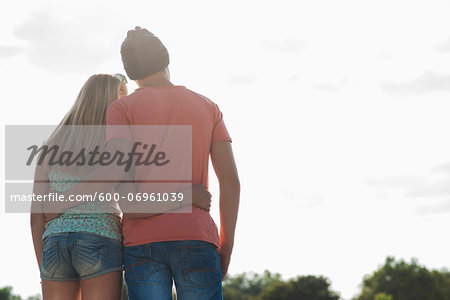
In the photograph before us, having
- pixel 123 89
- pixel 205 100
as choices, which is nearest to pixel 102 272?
pixel 205 100

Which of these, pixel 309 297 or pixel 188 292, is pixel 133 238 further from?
pixel 309 297

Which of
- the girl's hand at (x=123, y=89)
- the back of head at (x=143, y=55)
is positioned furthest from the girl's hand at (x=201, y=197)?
the girl's hand at (x=123, y=89)

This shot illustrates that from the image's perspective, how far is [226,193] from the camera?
4.24 m

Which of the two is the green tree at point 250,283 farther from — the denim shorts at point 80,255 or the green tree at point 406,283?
the denim shorts at point 80,255

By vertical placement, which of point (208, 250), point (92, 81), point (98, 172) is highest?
point (92, 81)

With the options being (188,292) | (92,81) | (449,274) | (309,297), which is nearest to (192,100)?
(92,81)

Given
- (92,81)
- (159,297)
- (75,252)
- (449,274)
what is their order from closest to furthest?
(159,297) → (75,252) → (92,81) → (449,274)

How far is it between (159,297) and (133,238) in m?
0.43

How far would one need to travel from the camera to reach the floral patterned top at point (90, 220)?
4117mm

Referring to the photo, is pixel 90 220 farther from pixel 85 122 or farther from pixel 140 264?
pixel 85 122

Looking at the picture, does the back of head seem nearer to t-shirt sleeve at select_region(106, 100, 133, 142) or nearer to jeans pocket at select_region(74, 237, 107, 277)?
t-shirt sleeve at select_region(106, 100, 133, 142)

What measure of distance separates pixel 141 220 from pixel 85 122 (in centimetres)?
95

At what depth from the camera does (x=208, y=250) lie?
3.87m

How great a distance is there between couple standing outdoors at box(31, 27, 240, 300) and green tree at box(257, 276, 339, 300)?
2616 inches
